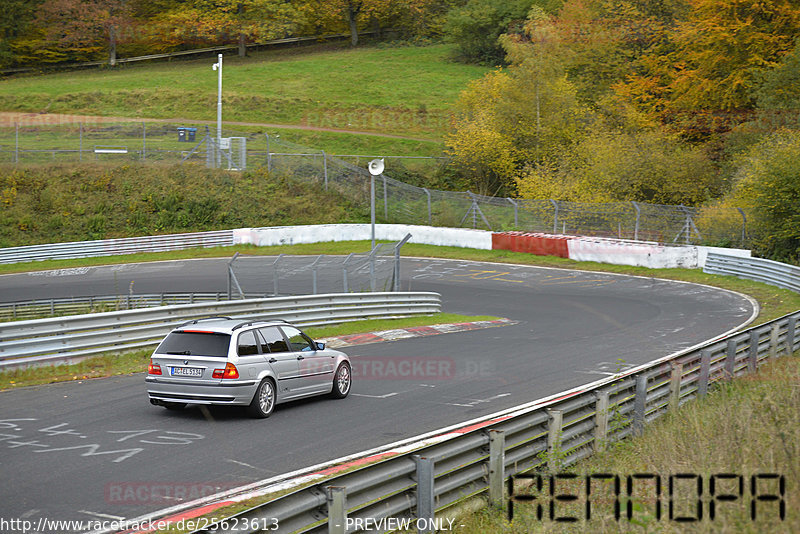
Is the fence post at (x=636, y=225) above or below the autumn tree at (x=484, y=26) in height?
below

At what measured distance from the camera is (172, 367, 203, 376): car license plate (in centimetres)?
1227

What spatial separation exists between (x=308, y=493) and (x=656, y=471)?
363cm

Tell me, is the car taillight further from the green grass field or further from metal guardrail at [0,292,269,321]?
the green grass field

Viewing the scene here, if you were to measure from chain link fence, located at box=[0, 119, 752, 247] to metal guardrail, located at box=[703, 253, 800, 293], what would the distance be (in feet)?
7.55

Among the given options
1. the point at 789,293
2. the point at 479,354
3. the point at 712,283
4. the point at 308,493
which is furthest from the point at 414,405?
the point at 712,283

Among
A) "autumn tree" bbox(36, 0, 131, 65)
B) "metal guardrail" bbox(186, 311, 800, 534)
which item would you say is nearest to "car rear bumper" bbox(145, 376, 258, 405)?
"metal guardrail" bbox(186, 311, 800, 534)

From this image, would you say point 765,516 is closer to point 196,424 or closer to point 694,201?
point 196,424

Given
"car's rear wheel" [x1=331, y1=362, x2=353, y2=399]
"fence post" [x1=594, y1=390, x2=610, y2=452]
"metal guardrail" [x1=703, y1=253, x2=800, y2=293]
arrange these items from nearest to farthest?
"fence post" [x1=594, y1=390, x2=610, y2=452], "car's rear wheel" [x1=331, y1=362, x2=353, y2=399], "metal guardrail" [x1=703, y1=253, x2=800, y2=293]

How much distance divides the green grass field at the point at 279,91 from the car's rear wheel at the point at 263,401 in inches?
2197

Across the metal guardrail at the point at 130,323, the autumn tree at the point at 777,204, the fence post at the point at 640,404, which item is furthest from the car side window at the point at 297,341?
the autumn tree at the point at 777,204

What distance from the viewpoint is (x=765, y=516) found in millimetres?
6102

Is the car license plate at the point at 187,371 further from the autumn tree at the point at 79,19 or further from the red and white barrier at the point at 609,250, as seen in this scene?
the autumn tree at the point at 79,19

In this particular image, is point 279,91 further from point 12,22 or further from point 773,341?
point 773,341

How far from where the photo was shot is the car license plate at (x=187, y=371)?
12.3 meters
